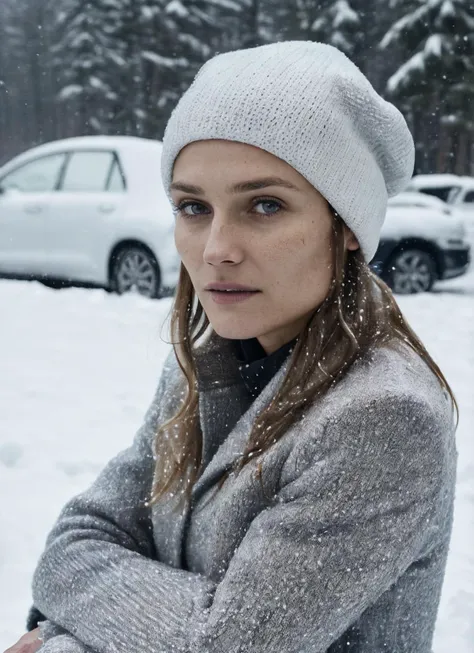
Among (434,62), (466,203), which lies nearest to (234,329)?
(466,203)

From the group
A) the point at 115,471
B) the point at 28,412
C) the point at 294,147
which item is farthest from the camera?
the point at 28,412

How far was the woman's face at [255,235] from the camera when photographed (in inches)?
46.1

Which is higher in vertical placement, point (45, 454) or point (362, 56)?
point (362, 56)

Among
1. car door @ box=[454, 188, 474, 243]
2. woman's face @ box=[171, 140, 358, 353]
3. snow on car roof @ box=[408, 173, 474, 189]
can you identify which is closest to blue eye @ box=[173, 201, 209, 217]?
woman's face @ box=[171, 140, 358, 353]

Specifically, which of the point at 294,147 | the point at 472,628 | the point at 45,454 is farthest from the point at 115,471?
the point at 45,454

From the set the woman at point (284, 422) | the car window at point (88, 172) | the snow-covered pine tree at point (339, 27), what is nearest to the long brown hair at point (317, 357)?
the woman at point (284, 422)

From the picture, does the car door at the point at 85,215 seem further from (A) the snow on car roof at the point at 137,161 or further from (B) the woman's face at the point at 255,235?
(B) the woman's face at the point at 255,235

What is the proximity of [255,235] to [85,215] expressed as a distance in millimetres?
6098

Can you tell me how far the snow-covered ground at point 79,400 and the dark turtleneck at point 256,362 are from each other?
23 cm

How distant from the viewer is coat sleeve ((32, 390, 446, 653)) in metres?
0.99

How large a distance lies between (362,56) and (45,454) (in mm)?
14080

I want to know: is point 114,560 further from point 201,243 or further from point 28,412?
point 28,412

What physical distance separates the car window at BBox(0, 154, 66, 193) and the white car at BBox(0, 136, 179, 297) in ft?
0.03

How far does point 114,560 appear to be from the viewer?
125 cm
